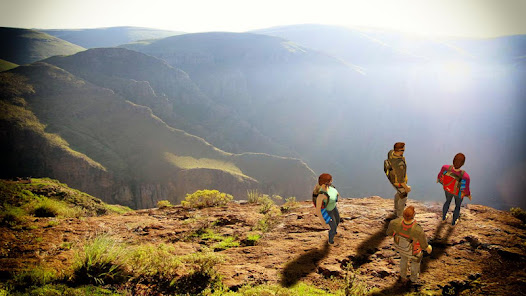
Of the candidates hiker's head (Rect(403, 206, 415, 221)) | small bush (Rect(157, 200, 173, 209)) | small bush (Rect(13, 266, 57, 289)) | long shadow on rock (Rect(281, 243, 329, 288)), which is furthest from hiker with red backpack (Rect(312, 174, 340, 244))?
small bush (Rect(157, 200, 173, 209))

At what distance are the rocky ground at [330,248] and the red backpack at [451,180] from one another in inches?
38.6

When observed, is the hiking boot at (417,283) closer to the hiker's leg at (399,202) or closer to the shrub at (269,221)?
the hiker's leg at (399,202)

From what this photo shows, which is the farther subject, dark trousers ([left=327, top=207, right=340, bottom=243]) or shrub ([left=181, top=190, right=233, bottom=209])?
shrub ([left=181, top=190, right=233, bottom=209])

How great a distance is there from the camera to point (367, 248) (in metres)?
6.29

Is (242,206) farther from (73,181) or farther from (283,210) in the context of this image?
(73,181)

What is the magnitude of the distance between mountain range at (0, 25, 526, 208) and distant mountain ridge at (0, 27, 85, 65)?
64801mm

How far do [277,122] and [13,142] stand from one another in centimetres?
9557

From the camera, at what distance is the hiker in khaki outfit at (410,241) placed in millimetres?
4797

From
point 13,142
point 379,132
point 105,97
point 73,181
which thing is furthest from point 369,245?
point 379,132

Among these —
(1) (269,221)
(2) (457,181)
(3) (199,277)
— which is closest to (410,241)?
(2) (457,181)

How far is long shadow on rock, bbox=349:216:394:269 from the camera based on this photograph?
229 inches

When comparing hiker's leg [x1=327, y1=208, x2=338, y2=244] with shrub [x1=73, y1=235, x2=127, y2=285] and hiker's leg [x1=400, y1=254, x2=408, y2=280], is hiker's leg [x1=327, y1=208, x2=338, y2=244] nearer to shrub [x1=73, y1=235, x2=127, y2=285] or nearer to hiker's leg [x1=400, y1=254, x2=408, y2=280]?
hiker's leg [x1=400, y1=254, x2=408, y2=280]

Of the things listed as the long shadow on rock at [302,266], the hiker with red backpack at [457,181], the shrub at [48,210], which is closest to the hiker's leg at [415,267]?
the long shadow on rock at [302,266]

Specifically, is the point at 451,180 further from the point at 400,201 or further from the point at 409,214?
the point at 409,214
